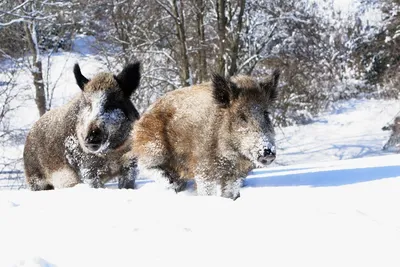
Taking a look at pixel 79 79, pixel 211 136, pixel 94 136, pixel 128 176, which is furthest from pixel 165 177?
pixel 79 79

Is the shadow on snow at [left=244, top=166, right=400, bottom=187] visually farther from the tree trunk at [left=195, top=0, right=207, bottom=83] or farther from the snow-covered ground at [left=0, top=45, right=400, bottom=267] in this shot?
the tree trunk at [left=195, top=0, right=207, bottom=83]

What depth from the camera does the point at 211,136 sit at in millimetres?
6000

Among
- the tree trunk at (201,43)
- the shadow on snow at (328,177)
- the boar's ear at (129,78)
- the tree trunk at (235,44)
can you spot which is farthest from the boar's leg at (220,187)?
the tree trunk at (201,43)

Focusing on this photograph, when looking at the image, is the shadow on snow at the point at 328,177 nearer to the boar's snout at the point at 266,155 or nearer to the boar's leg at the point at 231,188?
the boar's leg at the point at 231,188

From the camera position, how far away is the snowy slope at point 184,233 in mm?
2713

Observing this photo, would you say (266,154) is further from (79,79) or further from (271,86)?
(79,79)

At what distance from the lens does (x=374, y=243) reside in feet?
9.50

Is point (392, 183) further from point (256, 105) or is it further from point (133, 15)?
point (133, 15)

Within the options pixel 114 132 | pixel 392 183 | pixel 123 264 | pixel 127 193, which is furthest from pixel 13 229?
pixel 392 183

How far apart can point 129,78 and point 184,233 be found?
12.7 ft

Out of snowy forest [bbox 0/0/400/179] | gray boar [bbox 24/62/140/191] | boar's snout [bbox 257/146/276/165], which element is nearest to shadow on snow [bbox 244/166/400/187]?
boar's snout [bbox 257/146/276/165]

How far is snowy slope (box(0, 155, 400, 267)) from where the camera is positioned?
2713 millimetres

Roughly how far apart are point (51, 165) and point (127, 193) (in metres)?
2.88

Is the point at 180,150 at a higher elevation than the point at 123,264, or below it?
below
